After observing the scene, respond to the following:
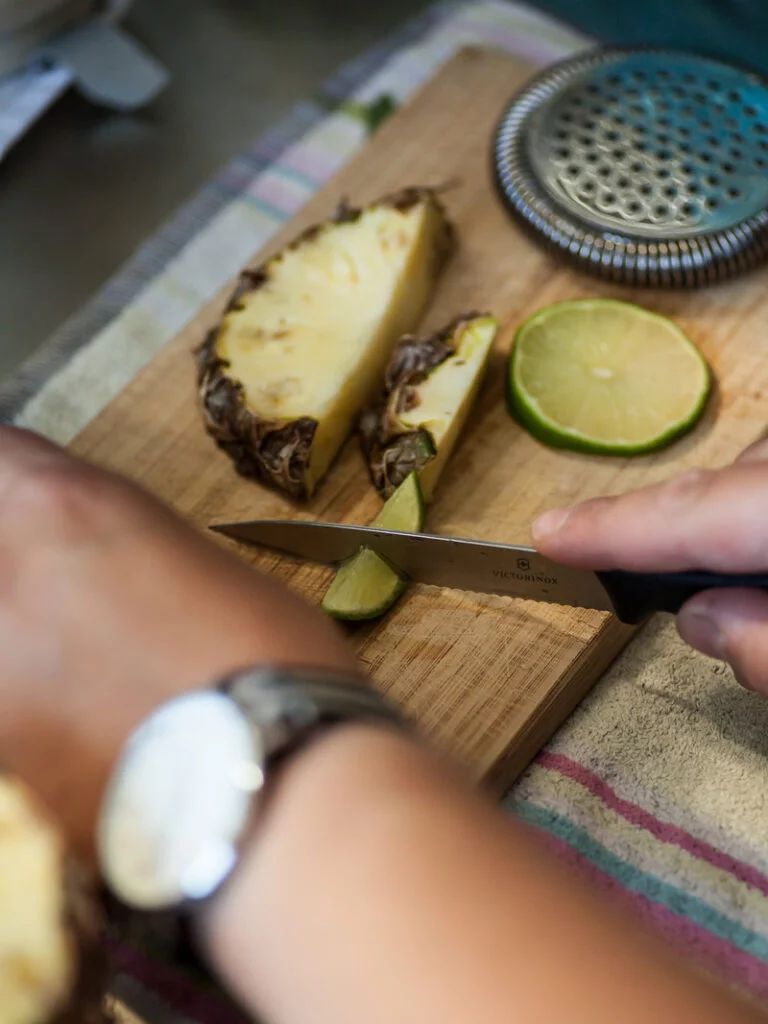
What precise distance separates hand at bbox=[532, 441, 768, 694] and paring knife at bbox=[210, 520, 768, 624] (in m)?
0.02

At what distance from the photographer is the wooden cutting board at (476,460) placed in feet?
3.96

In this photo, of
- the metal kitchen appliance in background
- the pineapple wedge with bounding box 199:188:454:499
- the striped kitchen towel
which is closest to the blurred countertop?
the striped kitchen towel

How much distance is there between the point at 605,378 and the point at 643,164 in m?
0.41

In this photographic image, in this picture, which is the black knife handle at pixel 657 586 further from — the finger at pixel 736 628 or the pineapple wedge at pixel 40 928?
the pineapple wedge at pixel 40 928

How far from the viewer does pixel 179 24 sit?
2.25 m

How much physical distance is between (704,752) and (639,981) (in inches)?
20.2

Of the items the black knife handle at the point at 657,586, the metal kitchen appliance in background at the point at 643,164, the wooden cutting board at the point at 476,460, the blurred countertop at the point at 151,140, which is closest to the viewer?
the black knife handle at the point at 657,586

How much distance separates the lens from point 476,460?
55.6 inches

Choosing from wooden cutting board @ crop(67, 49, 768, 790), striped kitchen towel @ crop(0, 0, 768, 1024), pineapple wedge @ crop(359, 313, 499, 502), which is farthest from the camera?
pineapple wedge @ crop(359, 313, 499, 502)

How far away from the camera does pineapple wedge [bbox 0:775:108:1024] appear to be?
0.71 m

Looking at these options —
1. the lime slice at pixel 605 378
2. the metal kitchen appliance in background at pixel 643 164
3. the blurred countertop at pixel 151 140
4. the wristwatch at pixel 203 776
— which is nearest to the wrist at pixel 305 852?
the wristwatch at pixel 203 776

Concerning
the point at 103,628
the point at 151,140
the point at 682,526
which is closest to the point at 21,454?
the point at 103,628

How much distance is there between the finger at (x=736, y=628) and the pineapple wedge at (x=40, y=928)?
24.5 inches

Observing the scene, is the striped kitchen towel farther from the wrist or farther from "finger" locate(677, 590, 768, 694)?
the wrist
